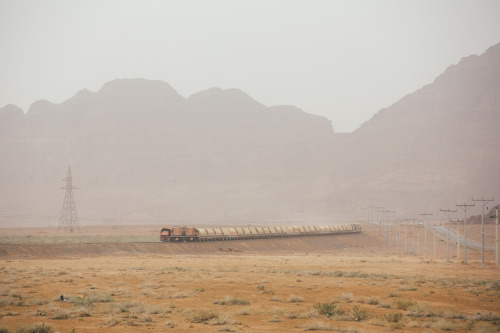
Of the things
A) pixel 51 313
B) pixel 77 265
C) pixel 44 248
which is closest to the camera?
pixel 51 313

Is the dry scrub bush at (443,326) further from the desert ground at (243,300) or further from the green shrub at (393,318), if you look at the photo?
the green shrub at (393,318)

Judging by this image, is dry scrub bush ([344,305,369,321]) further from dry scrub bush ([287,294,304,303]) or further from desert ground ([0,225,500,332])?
dry scrub bush ([287,294,304,303])

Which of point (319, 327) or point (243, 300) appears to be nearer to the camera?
point (319, 327)

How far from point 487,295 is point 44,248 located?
48646 millimetres

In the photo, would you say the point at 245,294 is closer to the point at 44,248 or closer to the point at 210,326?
the point at 210,326

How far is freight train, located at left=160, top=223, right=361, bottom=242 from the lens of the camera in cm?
8238

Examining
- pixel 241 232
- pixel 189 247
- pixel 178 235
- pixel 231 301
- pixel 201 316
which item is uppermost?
pixel 241 232

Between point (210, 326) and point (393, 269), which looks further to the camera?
point (393, 269)

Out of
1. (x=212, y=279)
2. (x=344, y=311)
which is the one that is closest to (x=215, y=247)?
(x=212, y=279)

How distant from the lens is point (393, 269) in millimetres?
52594

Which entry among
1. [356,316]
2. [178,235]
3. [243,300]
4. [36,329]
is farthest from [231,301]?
[178,235]

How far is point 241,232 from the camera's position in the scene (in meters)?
93.1

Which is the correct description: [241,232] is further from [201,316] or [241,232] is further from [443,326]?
[443,326]

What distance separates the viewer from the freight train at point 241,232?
82.4m
